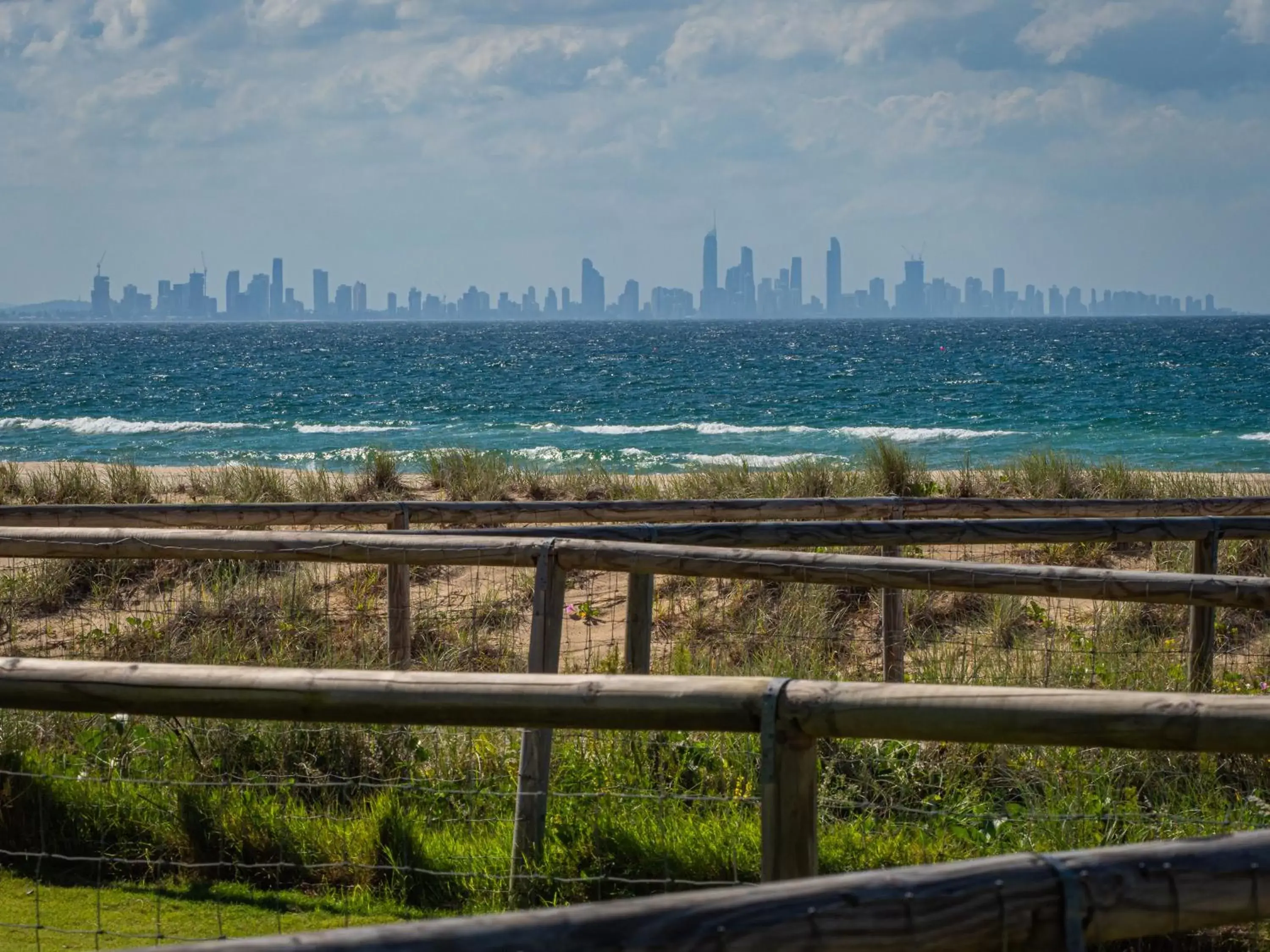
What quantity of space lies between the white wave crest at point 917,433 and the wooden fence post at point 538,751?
27544mm

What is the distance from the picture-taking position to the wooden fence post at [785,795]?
261 cm

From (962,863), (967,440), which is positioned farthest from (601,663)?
(967,440)

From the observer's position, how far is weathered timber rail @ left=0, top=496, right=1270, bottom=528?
7.59 metres

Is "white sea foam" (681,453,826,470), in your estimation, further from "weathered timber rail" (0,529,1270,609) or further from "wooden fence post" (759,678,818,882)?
"wooden fence post" (759,678,818,882)

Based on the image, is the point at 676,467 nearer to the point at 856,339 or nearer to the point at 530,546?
the point at 530,546

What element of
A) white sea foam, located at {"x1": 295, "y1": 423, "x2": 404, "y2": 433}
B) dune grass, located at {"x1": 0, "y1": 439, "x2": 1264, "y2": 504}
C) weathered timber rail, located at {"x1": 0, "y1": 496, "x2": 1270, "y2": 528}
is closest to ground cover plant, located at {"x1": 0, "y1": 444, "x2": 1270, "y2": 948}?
weathered timber rail, located at {"x1": 0, "y1": 496, "x2": 1270, "y2": 528}

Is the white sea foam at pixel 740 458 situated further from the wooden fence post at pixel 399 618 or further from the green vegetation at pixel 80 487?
the wooden fence post at pixel 399 618

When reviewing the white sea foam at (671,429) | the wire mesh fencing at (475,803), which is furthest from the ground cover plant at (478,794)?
the white sea foam at (671,429)

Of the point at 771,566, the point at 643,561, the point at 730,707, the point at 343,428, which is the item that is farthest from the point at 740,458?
the point at 730,707

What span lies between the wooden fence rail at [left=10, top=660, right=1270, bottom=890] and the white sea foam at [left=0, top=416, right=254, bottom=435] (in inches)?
1365

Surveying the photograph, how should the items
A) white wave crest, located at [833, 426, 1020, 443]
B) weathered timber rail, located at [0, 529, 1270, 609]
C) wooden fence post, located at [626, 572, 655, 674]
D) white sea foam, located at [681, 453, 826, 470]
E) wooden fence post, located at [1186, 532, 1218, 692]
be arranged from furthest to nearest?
white wave crest, located at [833, 426, 1020, 443] → white sea foam, located at [681, 453, 826, 470] → wooden fence post, located at [1186, 532, 1218, 692] → wooden fence post, located at [626, 572, 655, 674] → weathered timber rail, located at [0, 529, 1270, 609]

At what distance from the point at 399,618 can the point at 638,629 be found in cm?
206

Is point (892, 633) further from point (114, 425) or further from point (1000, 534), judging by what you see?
point (114, 425)

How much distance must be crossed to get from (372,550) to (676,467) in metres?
20.7
